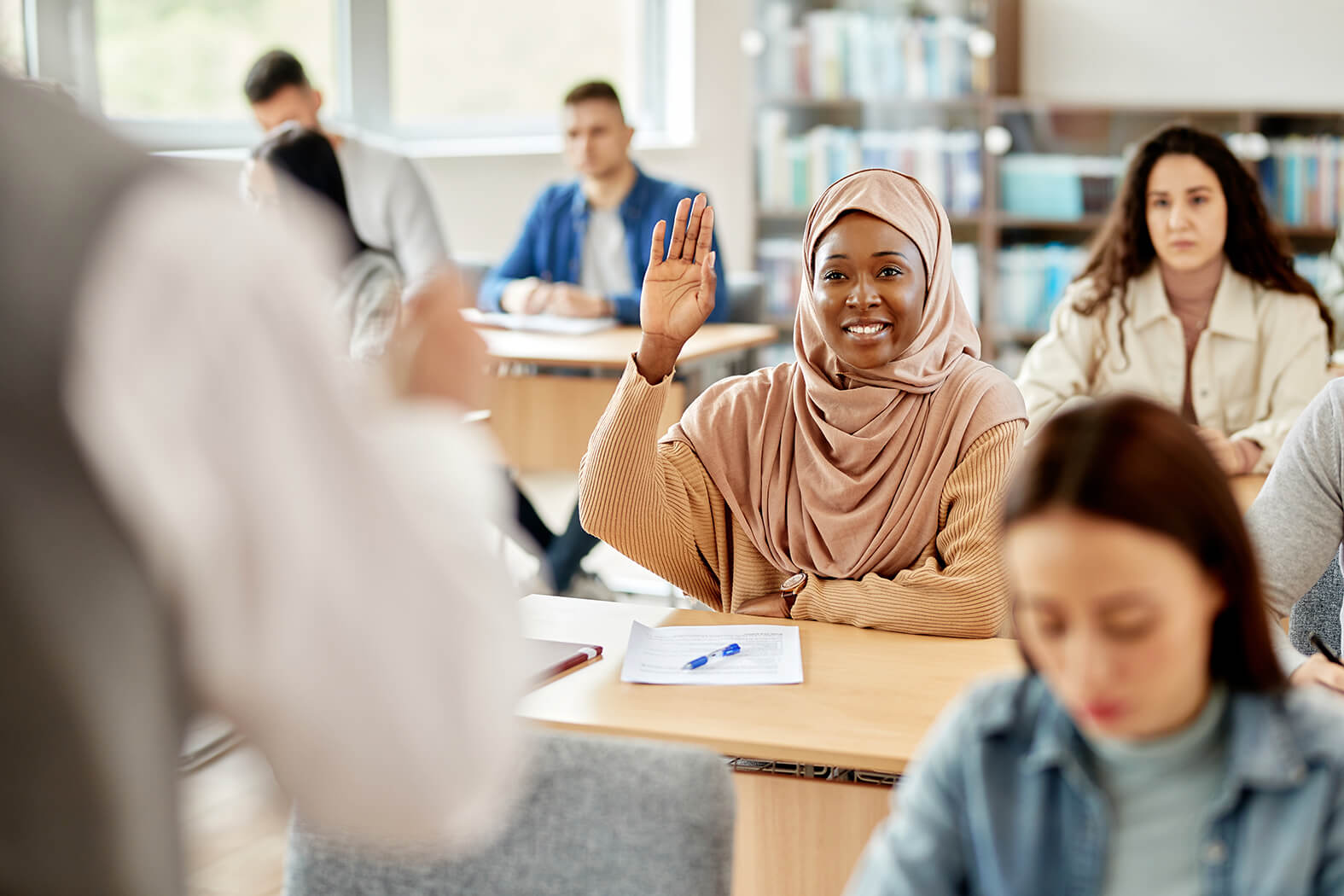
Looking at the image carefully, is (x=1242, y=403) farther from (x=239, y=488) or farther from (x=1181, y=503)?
(x=239, y=488)

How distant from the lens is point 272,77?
414 centimetres

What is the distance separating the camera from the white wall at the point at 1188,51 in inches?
223

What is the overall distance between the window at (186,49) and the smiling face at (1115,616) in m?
4.13

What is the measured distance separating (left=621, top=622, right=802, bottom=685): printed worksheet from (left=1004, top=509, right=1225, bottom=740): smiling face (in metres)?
0.70

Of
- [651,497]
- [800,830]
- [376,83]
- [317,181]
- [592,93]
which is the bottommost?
[800,830]

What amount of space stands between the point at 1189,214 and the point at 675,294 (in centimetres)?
166

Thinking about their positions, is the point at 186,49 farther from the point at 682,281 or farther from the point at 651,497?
the point at 651,497

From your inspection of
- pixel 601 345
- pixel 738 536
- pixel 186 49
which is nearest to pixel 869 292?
pixel 738 536

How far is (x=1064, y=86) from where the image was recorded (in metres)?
6.01

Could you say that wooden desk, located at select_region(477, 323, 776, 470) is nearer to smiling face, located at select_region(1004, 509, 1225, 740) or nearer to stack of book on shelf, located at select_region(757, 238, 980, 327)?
stack of book on shelf, located at select_region(757, 238, 980, 327)

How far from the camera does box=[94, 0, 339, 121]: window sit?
4371 mm

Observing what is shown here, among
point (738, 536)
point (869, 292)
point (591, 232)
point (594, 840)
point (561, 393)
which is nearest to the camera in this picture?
point (594, 840)

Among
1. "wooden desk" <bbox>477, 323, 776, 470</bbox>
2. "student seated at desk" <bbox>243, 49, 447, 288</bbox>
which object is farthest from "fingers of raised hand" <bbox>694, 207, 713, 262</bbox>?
"student seated at desk" <bbox>243, 49, 447, 288</bbox>

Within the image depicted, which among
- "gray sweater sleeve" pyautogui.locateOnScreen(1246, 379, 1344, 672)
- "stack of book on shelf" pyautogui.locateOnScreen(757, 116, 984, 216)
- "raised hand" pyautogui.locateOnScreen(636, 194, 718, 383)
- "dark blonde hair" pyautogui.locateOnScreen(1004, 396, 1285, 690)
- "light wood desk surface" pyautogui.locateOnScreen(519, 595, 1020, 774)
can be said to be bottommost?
"light wood desk surface" pyautogui.locateOnScreen(519, 595, 1020, 774)
